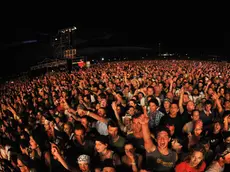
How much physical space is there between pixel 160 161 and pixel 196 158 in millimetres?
411

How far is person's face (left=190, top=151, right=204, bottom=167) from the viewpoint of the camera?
2465 mm

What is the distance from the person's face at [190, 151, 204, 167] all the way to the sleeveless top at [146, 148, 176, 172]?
0.25 meters

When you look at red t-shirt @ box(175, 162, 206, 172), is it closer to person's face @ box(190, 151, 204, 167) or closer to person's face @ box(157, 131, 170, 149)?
person's face @ box(190, 151, 204, 167)

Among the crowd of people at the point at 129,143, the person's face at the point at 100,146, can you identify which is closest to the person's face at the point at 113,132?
the crowd of people at the point at 129,143

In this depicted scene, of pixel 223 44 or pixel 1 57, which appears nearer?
pixel 1 57

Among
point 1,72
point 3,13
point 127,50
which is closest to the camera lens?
point 1,72

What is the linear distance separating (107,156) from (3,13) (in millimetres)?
29787

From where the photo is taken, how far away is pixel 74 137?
3.61 meters

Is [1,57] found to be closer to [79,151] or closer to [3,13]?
[3,13]

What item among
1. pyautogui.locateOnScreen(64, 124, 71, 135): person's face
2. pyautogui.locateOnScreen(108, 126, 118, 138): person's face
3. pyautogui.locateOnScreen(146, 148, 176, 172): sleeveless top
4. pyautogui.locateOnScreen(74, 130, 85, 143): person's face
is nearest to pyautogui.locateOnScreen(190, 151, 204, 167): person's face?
pyautogui.locateOnScreen(146, 148, 176, 172): sleeveless top

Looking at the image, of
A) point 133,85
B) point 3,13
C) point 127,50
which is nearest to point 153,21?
point 127,50

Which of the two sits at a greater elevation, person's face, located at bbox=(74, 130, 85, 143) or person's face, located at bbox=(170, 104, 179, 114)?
person's face, located at bbox=(170, 104, 179, 114)

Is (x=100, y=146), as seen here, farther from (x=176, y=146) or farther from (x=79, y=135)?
(x=176, y=146)

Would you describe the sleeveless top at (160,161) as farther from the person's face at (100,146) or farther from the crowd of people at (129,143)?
the person's face at (100,146)
